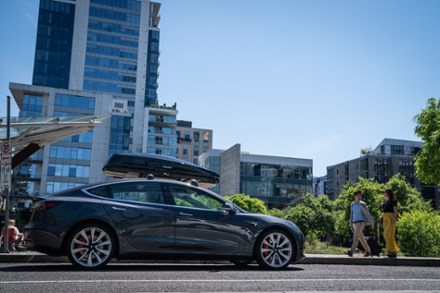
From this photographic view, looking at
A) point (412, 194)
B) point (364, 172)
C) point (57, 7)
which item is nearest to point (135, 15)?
point (57, 7)

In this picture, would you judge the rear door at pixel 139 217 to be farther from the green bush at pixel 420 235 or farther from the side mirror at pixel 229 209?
the green bush at pixel 420 235

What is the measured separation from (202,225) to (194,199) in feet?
1.56

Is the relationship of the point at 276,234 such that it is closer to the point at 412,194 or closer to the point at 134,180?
the point at 134,180

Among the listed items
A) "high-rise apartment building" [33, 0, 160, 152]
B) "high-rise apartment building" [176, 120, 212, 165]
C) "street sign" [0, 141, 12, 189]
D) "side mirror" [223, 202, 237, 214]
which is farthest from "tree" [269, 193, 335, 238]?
"high-rise apartment building" [176, 120, 212, 165]

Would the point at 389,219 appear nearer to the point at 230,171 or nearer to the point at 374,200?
the point at 374,200

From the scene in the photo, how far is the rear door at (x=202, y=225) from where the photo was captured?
725cm

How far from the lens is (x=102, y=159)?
2923 inches

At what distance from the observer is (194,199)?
7.61m

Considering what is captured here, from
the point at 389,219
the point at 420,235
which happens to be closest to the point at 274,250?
the point at 389,219

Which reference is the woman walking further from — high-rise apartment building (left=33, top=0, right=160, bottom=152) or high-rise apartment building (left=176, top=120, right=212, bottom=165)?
high-rise apartment building (left=176, top=120, right=212, bottom=165)

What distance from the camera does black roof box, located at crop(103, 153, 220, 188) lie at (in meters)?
11.5

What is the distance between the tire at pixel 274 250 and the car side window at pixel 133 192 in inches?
68.7

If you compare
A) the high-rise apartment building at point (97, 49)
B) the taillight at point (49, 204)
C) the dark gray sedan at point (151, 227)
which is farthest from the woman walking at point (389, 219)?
the high-rise apartment building at point (97, 49)

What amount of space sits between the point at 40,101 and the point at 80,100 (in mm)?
5900
